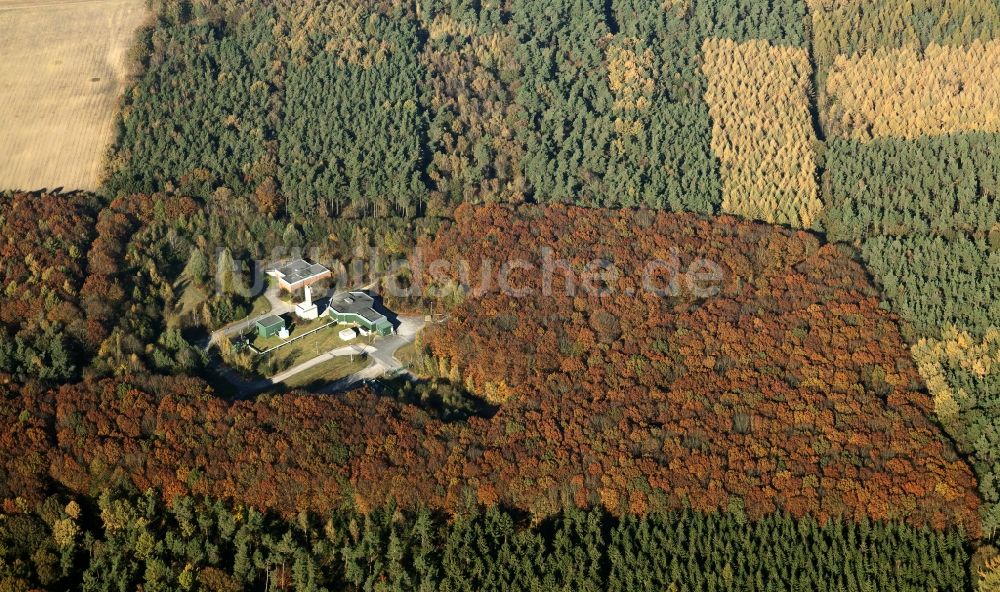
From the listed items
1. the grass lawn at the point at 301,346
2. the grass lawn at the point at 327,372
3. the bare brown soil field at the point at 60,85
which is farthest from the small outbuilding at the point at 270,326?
the bare brown soil field at the point at 60,85

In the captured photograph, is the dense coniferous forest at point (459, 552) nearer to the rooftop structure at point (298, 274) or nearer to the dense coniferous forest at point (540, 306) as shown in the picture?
the dense coniferous forest at point (540, 306)

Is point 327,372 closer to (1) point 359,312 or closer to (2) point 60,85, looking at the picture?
(1) point 359,312

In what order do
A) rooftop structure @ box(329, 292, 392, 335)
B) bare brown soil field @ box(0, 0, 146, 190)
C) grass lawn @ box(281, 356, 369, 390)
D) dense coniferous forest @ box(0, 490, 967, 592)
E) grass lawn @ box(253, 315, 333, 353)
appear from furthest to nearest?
1. bare brown soil field @ box(0, 0, 146, 190)
2. rooftop structure @ box(329, 292, 392, 335)
3. grass lawn @ box(253, 315, 333, 353)
4. grass lawn @ box(281, 356, 369, 390)
5. dense coniferous forest @ box(0, 490, 967, 592)

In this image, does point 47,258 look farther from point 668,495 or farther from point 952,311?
point 952,311

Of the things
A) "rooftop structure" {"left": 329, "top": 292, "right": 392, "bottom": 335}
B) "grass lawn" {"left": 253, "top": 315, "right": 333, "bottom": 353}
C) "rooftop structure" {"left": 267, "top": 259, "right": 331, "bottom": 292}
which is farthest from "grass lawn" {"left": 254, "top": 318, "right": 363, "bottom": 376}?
"rooftop structure" {"left": 267, "top": 259, "right": 331, "bottom": 292}

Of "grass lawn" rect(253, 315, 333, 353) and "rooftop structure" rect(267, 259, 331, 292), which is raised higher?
"rooftop structure" rect(267, 259, 331, 292)

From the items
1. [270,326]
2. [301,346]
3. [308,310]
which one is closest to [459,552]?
[301,346]

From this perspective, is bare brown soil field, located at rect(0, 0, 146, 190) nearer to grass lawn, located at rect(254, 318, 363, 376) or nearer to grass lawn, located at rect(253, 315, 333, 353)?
grass lawn, located at rect(253, 315, 333, 353)
